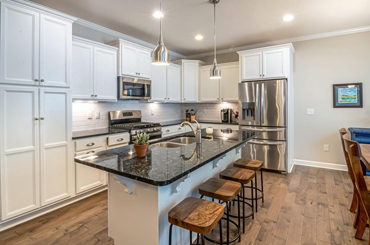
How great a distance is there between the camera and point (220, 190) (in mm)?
1794

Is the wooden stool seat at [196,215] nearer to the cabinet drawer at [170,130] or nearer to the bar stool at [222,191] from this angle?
the bar stool at [222,191]

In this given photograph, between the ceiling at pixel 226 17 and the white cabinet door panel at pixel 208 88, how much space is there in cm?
101

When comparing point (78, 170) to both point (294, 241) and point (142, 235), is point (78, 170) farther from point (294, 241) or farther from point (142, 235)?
point (294, 241)

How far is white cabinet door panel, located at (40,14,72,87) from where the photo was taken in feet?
8.22

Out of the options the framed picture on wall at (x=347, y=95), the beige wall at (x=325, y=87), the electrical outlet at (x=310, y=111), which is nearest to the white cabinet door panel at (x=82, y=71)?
the beige wall at (x=325, y=87)

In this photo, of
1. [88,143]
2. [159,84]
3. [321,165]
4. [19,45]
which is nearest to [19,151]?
[88,143]

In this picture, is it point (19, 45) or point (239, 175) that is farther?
point (19, 45)

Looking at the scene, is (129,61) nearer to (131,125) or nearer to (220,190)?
(131,125)

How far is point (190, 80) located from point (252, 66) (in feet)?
5.25

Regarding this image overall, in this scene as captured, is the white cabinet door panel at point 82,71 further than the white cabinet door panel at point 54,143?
Yes

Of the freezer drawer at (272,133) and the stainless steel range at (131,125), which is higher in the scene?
the stainless steel range at (131,125)

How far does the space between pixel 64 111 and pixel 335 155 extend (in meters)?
4.88

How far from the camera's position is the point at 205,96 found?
5285 mm

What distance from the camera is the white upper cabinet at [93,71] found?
3047 mm
